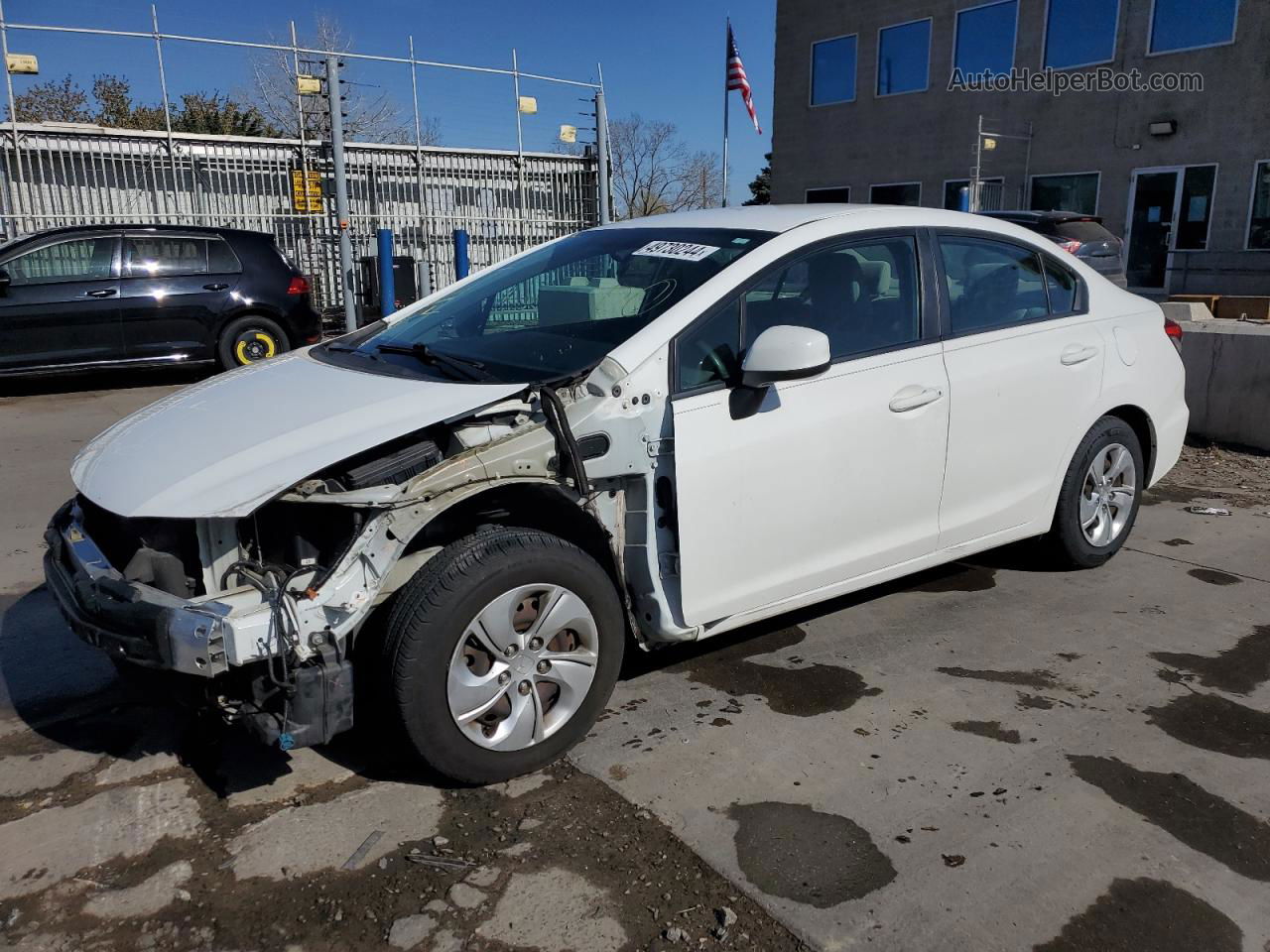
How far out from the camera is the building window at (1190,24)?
17.3m

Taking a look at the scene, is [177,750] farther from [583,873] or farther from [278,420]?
[583,873]

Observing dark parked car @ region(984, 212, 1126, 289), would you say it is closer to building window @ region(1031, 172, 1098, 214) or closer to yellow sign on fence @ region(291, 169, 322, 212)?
building window @ region(1031, 172, 1098, 214)

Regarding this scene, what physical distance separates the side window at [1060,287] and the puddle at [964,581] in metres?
1.29

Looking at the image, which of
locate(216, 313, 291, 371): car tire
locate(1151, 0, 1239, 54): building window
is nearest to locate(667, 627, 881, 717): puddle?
locate(216, 313, 291, 371): car tire

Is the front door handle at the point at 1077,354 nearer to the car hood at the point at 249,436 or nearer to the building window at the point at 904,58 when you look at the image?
the car hood at the point at 249,436

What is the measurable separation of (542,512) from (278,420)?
84cm

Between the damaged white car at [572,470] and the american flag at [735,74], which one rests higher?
the american flag at [735,74]

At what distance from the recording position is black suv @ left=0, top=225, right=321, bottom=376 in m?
9.74

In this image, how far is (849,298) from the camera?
12.4 feet

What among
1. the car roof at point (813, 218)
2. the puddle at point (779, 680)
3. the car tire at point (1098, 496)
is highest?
the car roof at point (813, 218)

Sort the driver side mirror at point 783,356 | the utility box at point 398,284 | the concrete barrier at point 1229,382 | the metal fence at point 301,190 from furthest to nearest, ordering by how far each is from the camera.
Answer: the metal fence at point 301,190 < the utility box at point 398,284 < the concrete barrier at point 1229,382 < the driver side mirror at point 783,356

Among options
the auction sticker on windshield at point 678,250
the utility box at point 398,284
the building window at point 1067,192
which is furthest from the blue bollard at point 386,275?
the building window at point 1067,192

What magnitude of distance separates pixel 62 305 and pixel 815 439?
353 inches

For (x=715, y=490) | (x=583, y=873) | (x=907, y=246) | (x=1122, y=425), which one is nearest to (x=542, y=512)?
(x=715, y=490)
